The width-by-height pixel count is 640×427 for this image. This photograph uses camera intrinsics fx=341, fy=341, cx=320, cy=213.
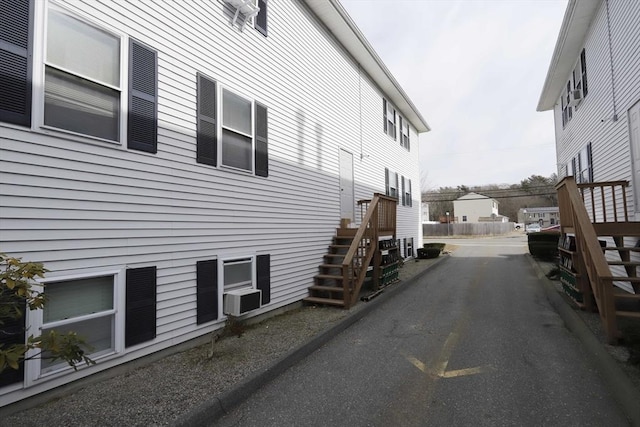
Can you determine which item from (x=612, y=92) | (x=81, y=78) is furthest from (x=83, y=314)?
(x=612, y=92)

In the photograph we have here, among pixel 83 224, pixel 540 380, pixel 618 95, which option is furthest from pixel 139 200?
pixel 618 95

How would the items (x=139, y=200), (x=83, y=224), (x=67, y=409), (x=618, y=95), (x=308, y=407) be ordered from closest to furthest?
(x=67, y=409)
(x=308, y=407)
(x=83, y=224)
(x=139, y=200)
(x=618, y=95)

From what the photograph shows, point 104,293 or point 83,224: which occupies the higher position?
point 83,224

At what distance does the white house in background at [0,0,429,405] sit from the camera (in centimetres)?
315

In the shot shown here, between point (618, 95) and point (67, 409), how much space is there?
1027cm

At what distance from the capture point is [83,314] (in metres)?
3.50

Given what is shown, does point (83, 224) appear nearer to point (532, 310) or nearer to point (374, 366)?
point (374, 366)

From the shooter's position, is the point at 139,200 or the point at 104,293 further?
the point at 139,200

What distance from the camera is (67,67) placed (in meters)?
3.45

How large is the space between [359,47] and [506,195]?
69974 millimetres

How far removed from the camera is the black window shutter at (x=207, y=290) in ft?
15.6

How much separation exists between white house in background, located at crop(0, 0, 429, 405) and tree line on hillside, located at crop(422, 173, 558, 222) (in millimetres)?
54476

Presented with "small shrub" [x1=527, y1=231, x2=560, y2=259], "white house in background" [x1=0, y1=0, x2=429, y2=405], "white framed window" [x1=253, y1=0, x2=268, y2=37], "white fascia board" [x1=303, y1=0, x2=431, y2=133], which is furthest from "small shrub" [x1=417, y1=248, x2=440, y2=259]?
"white framed window" [x1=253, y1=0, x2=268, y2=37]

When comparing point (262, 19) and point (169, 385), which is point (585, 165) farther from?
point (169, 385)
